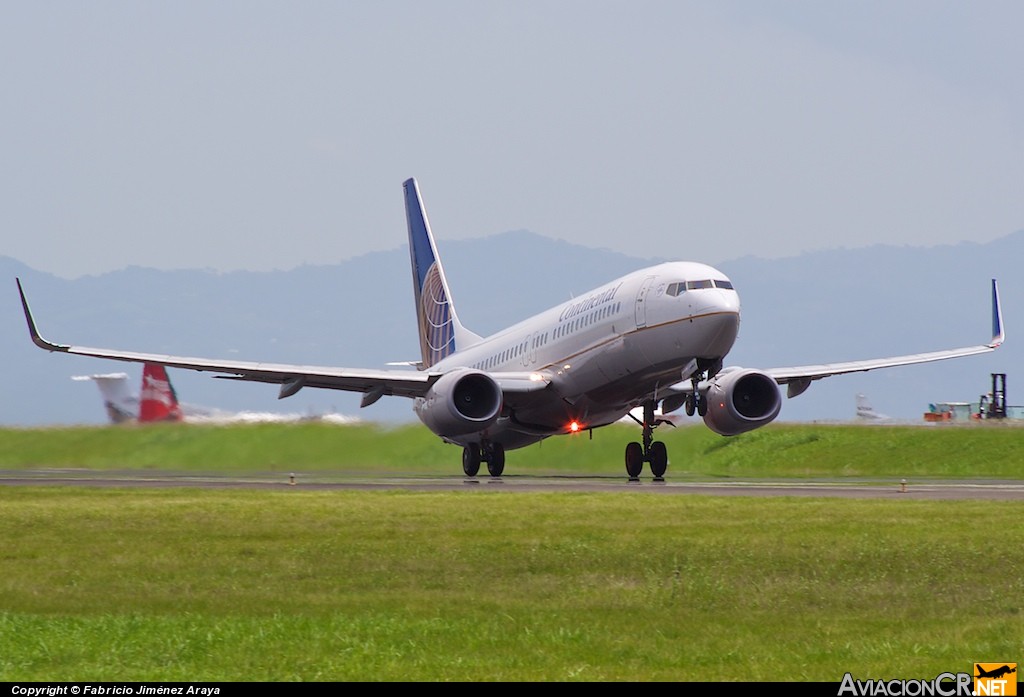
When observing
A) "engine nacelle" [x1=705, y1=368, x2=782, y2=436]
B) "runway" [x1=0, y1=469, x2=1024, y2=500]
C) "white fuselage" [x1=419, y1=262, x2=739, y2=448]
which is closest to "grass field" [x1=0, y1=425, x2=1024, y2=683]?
"runway" [x1=0, y1=469, x2=1024, y2=500]

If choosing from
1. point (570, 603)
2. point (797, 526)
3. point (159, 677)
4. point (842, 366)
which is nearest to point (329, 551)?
point (570, 603)

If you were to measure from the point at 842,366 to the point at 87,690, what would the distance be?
119 feet

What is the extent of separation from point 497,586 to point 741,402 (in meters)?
22.9

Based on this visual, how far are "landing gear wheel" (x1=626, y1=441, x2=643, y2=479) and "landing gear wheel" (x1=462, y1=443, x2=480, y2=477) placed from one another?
166 inches

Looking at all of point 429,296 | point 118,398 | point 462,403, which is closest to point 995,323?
point 462,403

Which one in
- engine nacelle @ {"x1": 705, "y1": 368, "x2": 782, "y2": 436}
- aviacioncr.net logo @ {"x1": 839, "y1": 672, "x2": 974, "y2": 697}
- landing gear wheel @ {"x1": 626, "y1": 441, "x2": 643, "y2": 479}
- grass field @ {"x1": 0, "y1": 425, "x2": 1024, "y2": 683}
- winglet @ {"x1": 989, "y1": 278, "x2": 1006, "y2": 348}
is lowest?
aviacioncr.net logo @ {"x1": 839, "y1": 672, "x2": 974, "y2": 697}

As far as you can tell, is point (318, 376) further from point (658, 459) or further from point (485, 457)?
point (658, 459)

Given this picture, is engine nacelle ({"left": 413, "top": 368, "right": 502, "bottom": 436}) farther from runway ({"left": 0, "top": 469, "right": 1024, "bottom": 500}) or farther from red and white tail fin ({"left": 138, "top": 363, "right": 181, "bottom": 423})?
red and white tail fin ({"left": 138, "top": 363, "right": 181, "bottom": 423})

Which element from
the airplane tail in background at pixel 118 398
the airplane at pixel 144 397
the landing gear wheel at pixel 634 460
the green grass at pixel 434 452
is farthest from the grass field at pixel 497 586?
the airplane tail in background at pixel 118 398

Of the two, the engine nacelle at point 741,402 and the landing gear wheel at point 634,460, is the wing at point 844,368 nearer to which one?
the engine nacelle at point 741,402

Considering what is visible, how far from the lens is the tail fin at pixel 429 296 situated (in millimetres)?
52062

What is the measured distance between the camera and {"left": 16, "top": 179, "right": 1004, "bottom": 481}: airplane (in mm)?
35344

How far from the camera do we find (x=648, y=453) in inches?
1545

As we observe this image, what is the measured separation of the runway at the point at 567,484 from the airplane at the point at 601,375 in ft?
4.37
